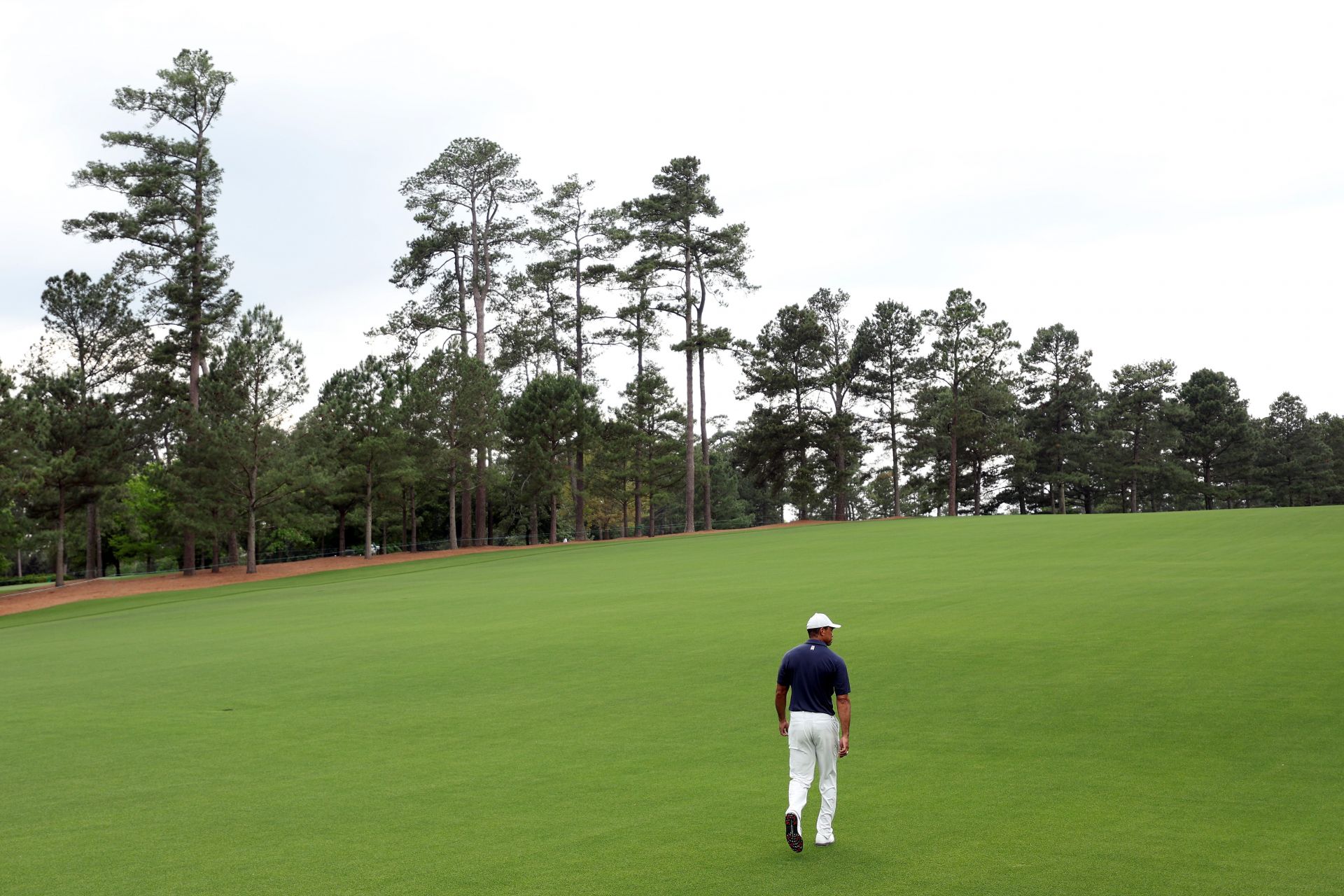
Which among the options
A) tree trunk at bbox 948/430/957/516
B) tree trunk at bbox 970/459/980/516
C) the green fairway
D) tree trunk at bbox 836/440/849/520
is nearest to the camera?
the green fairway

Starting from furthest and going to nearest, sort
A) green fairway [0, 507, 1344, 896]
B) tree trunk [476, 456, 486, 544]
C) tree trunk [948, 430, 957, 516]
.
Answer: tree trunk [948, 430, 957, 516] < tree trunk [476, 456, 486, 544] < green fairway [0, 507, 1344, 896]

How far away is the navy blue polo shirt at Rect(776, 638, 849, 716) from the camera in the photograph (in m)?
7.82

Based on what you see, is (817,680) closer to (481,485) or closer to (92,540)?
(481,485)

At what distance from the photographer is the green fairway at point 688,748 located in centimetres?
776

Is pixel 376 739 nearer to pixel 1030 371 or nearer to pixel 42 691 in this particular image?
pixel 42 691

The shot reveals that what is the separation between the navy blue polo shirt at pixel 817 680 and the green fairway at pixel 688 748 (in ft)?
4.03

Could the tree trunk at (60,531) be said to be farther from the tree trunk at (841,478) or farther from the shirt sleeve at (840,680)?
the shirt sleeve at (840,680)

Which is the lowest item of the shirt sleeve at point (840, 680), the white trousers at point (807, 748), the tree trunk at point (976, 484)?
the white trousers at point (807, 748)

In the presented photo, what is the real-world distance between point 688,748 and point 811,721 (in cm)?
394

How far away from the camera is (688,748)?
11.4 metres

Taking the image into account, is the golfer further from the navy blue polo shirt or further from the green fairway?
the green fairway

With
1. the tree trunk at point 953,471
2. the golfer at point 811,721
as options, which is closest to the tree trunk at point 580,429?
the tree trunk at point 953,471

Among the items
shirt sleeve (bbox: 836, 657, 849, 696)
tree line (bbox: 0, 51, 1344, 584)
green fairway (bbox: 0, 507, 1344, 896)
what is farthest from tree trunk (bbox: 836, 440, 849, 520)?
shirt sleeve (bbox: 836, 657, 849, 696)

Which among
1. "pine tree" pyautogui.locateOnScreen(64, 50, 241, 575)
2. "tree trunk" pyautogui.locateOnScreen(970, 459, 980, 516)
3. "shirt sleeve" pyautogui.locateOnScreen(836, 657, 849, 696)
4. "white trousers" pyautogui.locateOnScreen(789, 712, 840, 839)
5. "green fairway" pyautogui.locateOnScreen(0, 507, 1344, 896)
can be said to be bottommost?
"green fairway" pyautogui.locateOnScreen(0, 507, 1344, 896)
